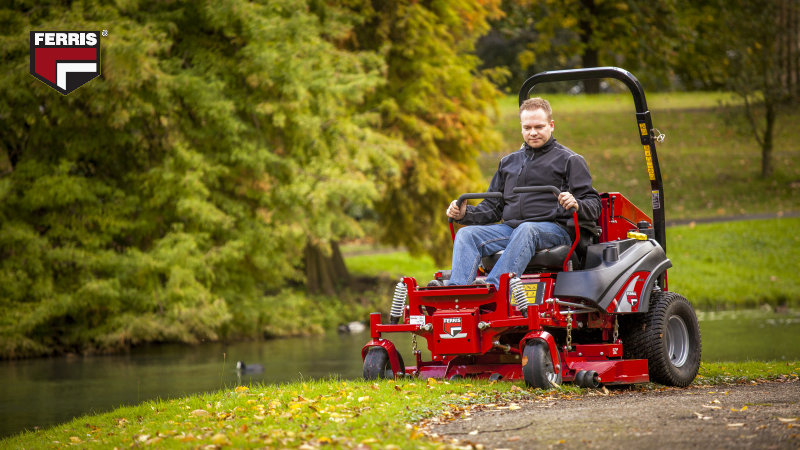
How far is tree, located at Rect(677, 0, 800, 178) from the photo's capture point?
35.1 m

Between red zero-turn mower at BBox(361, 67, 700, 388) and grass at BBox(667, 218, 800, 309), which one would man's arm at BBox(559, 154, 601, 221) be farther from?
grass at BBox(667, 218, 800, 309)

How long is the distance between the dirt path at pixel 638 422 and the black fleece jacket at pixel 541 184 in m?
1.68

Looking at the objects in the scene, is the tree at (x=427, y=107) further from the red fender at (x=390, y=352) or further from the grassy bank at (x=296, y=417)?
the grassy bank at (x=296, y=417)

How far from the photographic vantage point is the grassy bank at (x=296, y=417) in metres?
6.38

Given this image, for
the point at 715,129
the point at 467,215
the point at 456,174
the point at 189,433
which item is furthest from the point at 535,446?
the point at 715,129

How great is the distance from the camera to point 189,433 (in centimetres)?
686

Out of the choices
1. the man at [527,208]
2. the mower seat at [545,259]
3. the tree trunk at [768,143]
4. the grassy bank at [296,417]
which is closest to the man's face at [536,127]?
the man at [527,208]

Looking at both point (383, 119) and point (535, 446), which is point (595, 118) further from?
point (535, 446)

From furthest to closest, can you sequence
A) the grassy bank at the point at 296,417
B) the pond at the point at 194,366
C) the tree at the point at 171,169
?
the tree at the point at 171,169
the pond at the point at 194,366
the grassy bank at the point at 296,417

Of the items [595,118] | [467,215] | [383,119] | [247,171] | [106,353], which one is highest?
[595,118]

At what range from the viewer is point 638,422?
21.6ft

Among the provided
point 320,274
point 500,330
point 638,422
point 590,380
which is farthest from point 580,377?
point 320,274

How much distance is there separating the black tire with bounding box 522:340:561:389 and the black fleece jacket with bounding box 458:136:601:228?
131 centimetres

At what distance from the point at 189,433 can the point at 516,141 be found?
113ft
